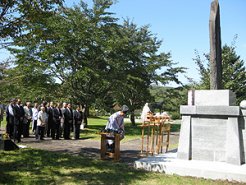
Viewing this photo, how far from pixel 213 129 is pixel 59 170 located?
463 cm

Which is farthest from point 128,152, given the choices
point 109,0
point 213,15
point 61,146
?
point 109,0

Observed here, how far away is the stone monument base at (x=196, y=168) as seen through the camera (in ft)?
26.7

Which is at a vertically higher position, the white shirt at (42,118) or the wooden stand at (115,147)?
the white shirt at (42,118)

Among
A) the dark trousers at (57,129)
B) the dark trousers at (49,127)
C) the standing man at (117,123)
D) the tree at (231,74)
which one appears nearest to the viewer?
the standing man at (117,123)

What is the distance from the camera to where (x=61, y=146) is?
13680mm

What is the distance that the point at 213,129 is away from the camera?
9500 millimetres

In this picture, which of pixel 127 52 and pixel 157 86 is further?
pixel 157 86

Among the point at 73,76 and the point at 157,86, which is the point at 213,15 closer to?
the point at 73,76

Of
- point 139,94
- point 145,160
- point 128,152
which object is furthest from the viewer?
point 139,94

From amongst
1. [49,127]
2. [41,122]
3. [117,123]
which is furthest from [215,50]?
[49,127]

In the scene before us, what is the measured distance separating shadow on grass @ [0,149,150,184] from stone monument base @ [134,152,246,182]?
480 millimetres

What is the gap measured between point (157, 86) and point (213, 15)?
21378 mm

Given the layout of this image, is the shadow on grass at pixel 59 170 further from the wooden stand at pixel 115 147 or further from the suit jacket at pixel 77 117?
the suit jacket at pixel 77 117

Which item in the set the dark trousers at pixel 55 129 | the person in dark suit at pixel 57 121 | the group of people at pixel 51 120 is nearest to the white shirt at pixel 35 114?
the group of people at pixel 51 120
